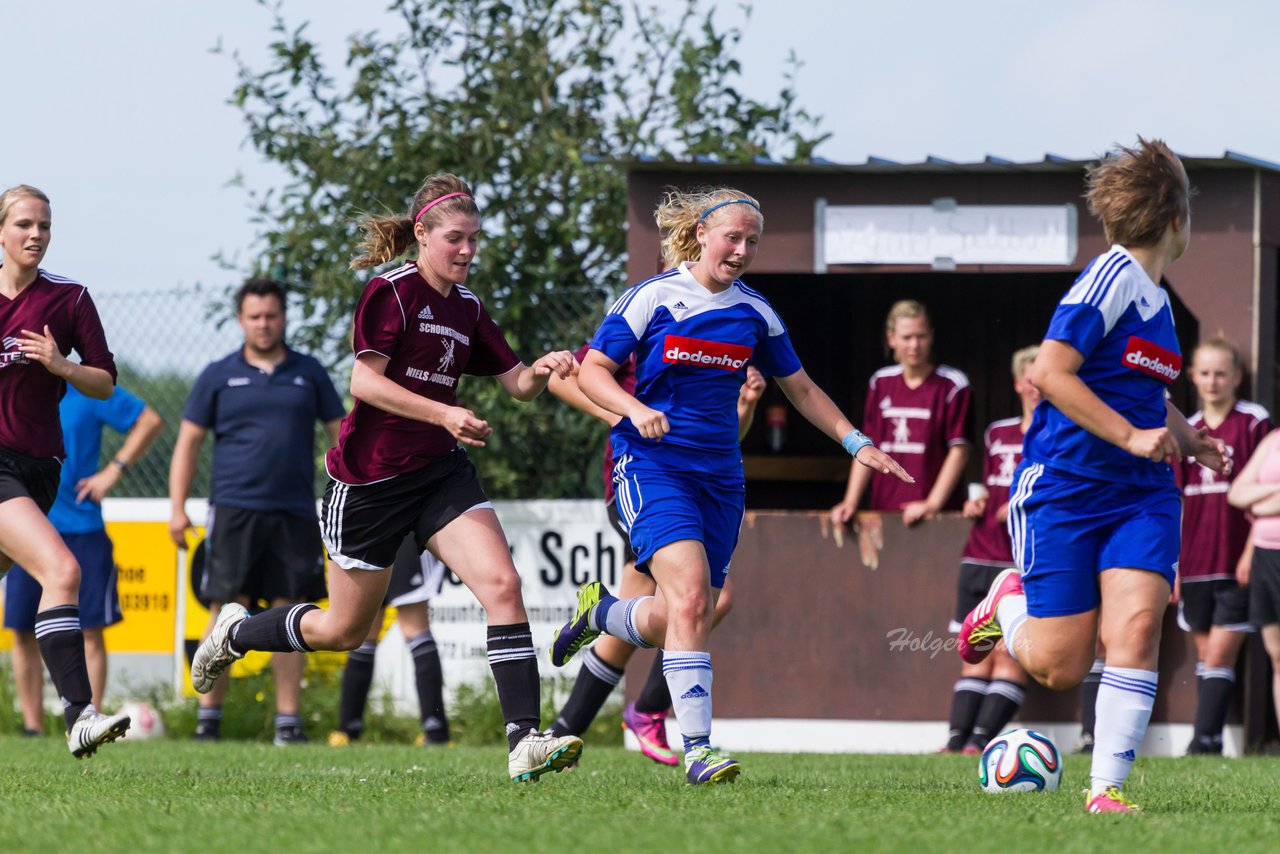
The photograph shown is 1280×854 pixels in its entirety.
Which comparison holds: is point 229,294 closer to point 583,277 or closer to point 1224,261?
point 583,277

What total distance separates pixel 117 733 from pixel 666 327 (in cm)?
242

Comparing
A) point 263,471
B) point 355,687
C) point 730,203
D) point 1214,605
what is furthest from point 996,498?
point 263,471

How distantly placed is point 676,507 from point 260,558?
4.57m

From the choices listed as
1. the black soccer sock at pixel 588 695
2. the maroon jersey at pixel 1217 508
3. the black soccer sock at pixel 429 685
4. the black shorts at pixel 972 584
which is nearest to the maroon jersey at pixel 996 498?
the black shorts at pixel 972 584

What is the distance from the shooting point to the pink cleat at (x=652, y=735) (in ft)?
24.4

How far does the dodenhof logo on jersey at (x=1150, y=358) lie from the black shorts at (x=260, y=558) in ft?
19.0

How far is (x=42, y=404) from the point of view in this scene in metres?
6.56

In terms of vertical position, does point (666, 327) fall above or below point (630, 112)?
below

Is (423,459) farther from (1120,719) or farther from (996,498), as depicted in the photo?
(996,498)

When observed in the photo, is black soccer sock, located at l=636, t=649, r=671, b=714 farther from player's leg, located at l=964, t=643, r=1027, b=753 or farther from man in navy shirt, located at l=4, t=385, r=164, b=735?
→ man in navy shirt, located at l=4, t=385, r=164, b=735

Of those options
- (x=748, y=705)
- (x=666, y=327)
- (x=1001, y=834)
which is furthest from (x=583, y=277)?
(x=1001, y=834)

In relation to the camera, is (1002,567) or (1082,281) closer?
(1082,281)

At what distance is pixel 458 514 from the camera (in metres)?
5.86

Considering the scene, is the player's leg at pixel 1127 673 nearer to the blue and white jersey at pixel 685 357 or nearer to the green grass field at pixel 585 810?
the green grass field at pixel 585 810
